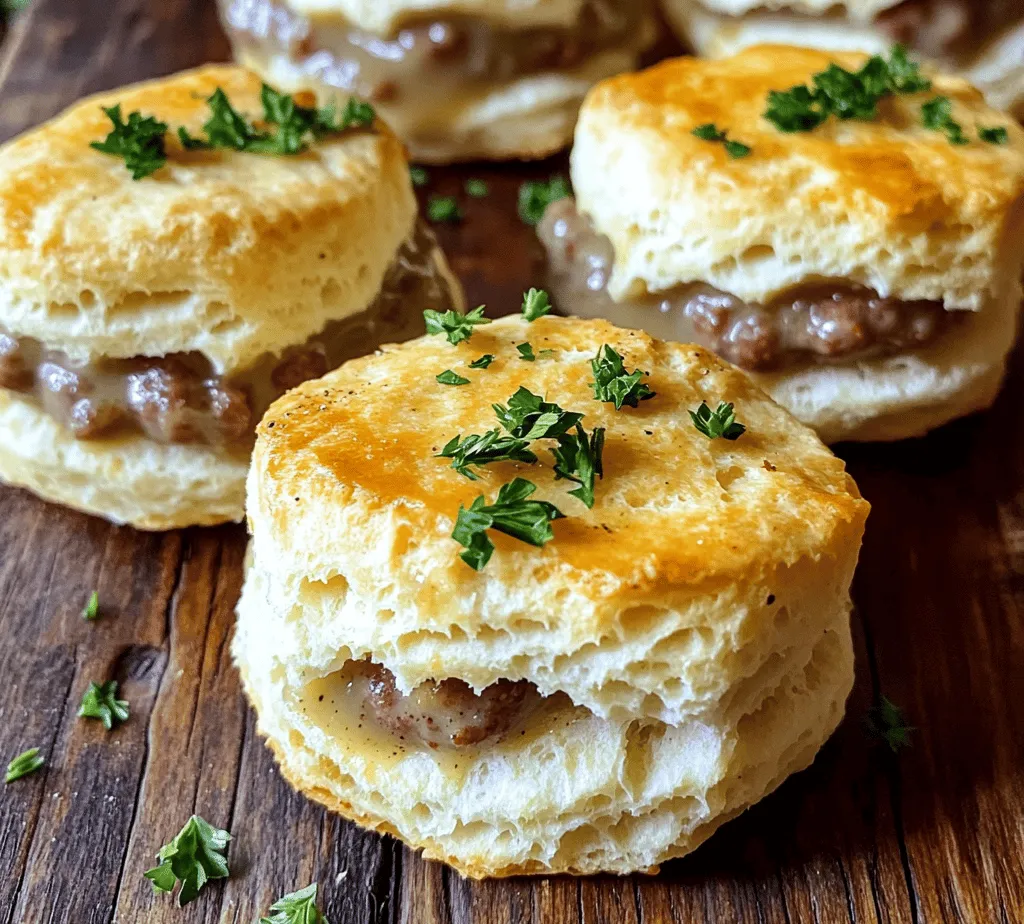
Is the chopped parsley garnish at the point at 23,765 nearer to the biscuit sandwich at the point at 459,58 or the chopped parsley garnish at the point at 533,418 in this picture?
the chopped parsley garnish at the point at 533,418

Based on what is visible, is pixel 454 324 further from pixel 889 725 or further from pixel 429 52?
pixel 429 52

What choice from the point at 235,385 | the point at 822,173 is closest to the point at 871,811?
the point at 822,173

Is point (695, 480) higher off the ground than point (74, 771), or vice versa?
point (695, 480)

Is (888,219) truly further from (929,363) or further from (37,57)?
(37,57)

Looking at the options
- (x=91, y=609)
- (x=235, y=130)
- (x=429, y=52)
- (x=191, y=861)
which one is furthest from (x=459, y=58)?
(x=191, y=861)

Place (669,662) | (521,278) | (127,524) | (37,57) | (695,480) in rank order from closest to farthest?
1. (669,662)
2. (695,480)
3. (127,524)
4. (521,278)
5. (37,57)

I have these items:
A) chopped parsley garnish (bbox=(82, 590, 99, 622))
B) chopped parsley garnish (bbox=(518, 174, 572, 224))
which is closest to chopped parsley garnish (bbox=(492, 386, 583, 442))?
chopped parsley garnish (bbox=(82, 590, 99, 622))

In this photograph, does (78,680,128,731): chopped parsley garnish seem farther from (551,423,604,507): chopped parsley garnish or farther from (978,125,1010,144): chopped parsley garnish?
(978,125,1010,144): chopped parsley garnish
